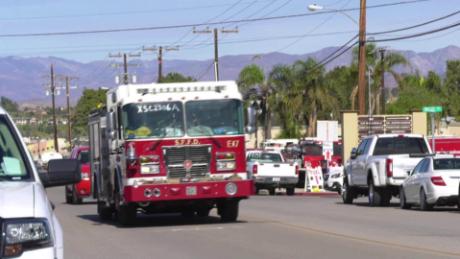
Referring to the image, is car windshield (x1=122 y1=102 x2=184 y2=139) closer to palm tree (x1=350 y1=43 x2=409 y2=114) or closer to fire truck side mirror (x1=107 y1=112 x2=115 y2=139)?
fire truck side mirror (x1=107 y1=112 x2=115 y2=139)

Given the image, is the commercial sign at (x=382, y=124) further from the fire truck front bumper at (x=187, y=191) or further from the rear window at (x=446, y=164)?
the fire truck front bumper at (x=187, y=191)

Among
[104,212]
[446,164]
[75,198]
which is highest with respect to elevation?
[446,164]

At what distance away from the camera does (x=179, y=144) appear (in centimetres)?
2169

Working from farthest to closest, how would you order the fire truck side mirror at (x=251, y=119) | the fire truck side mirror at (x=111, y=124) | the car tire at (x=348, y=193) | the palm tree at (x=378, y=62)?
the palm tree at (x=378, y=62) < the car tire at (x=348, y=193) < the fire truck side mirror at (x=111, y=124) < the fire truck side mirror at (x=251, y=119)

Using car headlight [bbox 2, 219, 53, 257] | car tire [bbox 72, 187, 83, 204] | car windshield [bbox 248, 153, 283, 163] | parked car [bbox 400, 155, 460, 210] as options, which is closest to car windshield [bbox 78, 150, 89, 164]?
car tire [bbox 72, 187, 83, 204]

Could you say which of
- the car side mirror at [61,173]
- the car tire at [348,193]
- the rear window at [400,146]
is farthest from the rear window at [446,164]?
the car side mirror at [61,173]

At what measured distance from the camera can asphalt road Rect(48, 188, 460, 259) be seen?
15734 mm

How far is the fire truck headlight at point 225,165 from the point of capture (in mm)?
21828

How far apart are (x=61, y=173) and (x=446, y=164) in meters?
19.2

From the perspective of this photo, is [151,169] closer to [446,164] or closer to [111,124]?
[111,124]

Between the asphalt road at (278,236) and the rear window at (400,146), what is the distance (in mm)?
3236

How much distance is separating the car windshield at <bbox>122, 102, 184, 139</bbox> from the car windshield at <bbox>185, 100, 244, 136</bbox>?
0.84ft

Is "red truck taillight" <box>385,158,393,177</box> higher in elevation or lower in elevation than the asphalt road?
higher

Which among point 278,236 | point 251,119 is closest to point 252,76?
point 251,119
